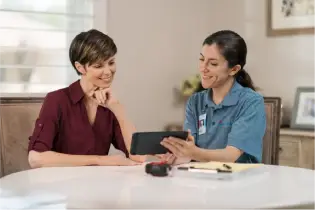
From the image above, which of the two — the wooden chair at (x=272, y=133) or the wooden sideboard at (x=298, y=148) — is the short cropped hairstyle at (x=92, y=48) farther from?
the wooden sideboard at (x=298, y=148)

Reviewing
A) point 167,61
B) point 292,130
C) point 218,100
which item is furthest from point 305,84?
point 218,100

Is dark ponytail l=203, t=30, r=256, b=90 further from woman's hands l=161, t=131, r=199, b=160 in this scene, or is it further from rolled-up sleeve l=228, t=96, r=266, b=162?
woman's hands l=161, t=131, r=199, b=160

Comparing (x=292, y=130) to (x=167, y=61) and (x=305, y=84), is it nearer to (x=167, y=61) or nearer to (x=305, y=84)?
(x=305, y=84)

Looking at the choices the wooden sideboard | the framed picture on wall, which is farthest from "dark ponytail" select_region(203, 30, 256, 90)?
the framed picture on wall

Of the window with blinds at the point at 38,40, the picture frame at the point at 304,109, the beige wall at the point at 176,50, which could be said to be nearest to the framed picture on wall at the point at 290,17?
the beige wall at the point at 176,50

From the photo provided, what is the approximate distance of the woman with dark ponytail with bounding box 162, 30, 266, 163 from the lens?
1949 mm

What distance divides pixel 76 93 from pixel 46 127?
7.7 inches

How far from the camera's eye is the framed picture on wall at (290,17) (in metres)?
3.30

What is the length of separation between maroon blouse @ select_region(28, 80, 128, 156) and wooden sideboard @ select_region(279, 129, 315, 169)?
124 centimetres

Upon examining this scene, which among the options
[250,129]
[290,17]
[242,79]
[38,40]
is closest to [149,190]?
[250,129]

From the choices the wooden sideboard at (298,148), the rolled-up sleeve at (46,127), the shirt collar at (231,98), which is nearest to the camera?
the rolled-up sleeve at (46,127)

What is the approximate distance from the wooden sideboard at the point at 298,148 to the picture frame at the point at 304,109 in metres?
0.13

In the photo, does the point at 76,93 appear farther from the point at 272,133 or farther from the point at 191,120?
the point at 272,133

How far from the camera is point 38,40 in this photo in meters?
3.12
